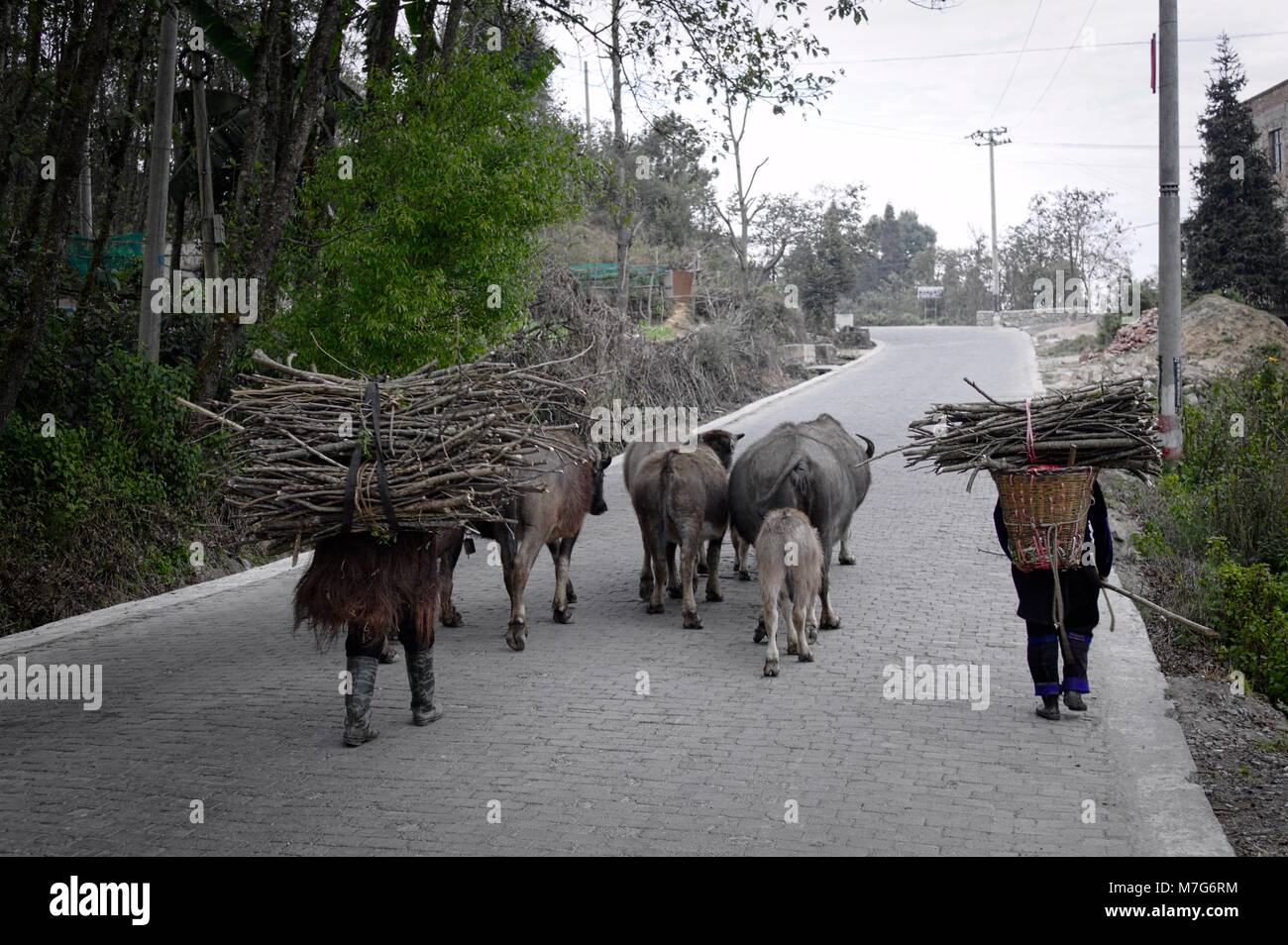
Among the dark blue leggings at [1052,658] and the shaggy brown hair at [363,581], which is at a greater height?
the shaggy brown hair at [363,581]

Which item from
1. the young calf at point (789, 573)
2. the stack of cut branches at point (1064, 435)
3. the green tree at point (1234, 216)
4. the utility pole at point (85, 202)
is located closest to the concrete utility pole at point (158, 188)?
the young calf at point (789, 573)

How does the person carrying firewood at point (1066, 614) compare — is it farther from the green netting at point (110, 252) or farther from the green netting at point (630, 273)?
the green netting at point (630, 273)

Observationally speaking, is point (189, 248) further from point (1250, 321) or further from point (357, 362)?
point (1250, 321)

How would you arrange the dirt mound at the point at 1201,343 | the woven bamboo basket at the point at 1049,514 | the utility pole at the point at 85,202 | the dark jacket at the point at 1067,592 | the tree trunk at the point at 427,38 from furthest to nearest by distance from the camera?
the dirt mound at the point at 1201,343
the utility pole at the point at 85,202
the tree trunk at the point at 427,38
the dark jacket at the point at 1067,592
the woven bamboo basket at the point at 1049,514

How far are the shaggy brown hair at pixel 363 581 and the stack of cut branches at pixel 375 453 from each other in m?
0.21

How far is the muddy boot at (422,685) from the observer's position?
772 cm

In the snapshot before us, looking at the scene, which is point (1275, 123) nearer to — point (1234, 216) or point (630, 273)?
point (1234, 216)

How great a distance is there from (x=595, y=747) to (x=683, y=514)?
10.7 ft

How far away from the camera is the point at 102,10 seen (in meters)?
10.2

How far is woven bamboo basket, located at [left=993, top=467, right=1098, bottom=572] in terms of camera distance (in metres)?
7.39

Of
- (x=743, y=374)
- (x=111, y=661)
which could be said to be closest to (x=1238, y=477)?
(x=111, y=661)

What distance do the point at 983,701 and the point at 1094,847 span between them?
2322 millimetres

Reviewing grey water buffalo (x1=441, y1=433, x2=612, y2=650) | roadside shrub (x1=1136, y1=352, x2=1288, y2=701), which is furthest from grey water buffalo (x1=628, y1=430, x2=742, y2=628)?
roadside shrub (x1=1136, y1=352, x2=1288, y2=701)

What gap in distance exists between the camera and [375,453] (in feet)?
22.6
